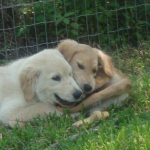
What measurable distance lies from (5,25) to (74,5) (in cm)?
141

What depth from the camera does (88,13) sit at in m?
6.81

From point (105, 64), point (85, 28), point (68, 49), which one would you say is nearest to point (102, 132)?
point (105, 64)

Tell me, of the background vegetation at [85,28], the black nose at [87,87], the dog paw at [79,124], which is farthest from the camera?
the background vegetation at [85,28]

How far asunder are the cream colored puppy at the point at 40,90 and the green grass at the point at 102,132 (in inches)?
7.0

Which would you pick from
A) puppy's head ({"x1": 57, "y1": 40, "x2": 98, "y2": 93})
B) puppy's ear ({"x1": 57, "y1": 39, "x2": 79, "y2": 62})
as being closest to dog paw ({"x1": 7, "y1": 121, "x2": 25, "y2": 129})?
puppy's head ({"x1": 57, "y1": 40, "x2": 98, "y2": 93})

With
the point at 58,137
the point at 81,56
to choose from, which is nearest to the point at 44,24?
the point at 81,56

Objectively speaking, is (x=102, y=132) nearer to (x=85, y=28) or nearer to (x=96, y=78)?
(x=96, y=78)

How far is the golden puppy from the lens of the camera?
4348mm

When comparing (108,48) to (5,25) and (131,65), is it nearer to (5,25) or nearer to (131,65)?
(131,65)

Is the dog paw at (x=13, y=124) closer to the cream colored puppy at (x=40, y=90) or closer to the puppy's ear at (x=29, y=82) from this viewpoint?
the cream colored puppy at (x=40, y=90)

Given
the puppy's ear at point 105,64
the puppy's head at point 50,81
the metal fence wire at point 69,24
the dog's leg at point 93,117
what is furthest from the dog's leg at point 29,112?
the metal fence wire at point 69,24

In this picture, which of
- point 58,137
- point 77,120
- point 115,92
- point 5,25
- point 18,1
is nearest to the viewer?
point 58,137

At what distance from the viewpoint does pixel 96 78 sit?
15.4 ft

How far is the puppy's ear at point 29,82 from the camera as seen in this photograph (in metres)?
4.24
